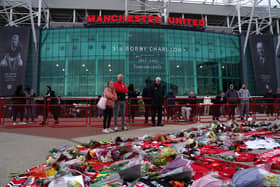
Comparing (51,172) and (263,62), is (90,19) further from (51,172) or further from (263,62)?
(51,172)

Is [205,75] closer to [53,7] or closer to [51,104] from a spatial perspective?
[51,104]

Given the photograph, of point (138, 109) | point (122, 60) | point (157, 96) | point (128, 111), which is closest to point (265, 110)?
point (157, 96)

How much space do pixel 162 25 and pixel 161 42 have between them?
11.1 ft

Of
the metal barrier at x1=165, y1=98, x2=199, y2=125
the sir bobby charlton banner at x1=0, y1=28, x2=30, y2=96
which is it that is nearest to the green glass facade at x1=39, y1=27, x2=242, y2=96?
the sir bobby charlton banner at x1=0, y1=28, x2=30, y2=96

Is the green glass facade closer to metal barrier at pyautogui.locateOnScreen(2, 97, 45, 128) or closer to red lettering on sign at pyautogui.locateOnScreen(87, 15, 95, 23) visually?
red lettering on sign at pyautogui.locateOnScreen(87, 15, 95, 23)

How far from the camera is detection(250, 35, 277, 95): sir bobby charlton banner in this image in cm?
3394

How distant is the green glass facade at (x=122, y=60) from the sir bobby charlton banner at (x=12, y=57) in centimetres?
292

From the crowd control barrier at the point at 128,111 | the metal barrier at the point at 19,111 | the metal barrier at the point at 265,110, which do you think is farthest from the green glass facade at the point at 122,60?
the metal barrier at the point at 19,111

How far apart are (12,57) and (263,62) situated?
45258 millimetres

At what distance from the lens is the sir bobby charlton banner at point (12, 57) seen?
29.6m

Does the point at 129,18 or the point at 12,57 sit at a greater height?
the point at 129,18

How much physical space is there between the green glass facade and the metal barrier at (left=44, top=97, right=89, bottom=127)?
68.8 feet

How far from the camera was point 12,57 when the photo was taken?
30.3 meters

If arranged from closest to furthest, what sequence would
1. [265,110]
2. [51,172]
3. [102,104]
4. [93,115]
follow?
[51,172] → [102,104] → [93,115] → [265,110]
